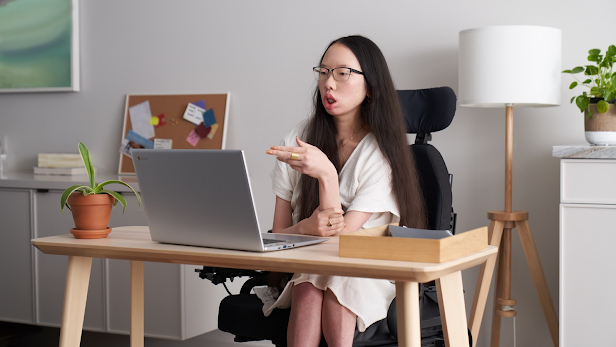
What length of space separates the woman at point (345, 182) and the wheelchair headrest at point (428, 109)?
0.66ft

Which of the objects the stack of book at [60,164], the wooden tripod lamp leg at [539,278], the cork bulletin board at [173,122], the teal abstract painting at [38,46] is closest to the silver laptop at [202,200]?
the wooden tripod lamp leg at [539,278]

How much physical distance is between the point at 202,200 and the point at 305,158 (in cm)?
26

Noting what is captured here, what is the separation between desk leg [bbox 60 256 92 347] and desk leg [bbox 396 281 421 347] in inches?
33.3

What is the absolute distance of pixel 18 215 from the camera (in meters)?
3.36

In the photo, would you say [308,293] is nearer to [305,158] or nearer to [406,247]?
[305,158]

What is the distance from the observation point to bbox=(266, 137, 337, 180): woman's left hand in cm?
150

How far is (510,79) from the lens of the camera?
2.45 metres

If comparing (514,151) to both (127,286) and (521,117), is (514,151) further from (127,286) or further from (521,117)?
(127,286)

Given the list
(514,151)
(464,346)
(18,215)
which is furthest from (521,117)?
(18,215)

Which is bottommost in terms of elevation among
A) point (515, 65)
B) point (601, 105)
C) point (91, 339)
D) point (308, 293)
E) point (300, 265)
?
point (91, 339)

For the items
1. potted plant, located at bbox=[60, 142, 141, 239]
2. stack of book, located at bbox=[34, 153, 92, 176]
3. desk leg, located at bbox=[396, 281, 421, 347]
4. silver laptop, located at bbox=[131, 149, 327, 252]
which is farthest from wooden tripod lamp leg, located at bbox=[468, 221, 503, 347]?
stack of book, located at bbox=[34, 153, 92, 176]

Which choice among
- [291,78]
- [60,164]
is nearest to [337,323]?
[291,78]

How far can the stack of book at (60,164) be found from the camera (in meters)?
3.57

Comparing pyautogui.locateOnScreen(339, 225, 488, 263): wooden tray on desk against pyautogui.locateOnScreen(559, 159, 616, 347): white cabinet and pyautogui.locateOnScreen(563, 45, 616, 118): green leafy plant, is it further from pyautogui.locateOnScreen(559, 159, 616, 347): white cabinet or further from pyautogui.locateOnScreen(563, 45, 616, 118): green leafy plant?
pyautogui.locateOnScreen(563, 45, 616, 118): green leafy plant
